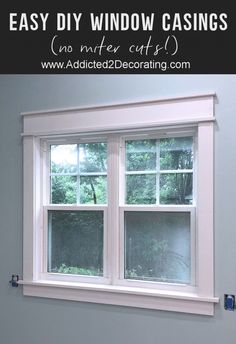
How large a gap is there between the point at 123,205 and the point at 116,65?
970 millimetres

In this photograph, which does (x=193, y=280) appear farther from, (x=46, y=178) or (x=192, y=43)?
(x=192, y=43)

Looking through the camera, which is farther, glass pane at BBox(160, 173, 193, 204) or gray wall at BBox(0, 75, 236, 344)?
glass pane at BBox(160, 173, 193, 204)

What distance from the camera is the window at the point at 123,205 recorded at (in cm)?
241

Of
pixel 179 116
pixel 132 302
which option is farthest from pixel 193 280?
pixel 179 116

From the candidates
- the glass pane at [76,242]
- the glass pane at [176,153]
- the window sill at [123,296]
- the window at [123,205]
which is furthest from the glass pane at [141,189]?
the window sill at [123,296]

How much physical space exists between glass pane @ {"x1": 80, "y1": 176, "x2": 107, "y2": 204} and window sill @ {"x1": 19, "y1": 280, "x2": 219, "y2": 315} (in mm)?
601

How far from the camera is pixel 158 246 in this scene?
8.45 ft

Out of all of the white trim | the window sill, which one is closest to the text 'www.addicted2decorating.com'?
the white trim

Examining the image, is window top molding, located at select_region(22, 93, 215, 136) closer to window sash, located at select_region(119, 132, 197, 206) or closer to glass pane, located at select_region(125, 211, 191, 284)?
window sash, located at select_region(119, 132, 197, 206)

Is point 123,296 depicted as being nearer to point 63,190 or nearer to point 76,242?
point 76,242

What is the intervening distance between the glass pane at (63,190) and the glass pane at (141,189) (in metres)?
0.43

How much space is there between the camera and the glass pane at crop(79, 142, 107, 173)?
9.06ft

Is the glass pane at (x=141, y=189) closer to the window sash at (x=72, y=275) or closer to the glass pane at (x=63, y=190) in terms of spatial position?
the window sash at (x=72, y=275)

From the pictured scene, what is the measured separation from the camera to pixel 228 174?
7.58 ft
